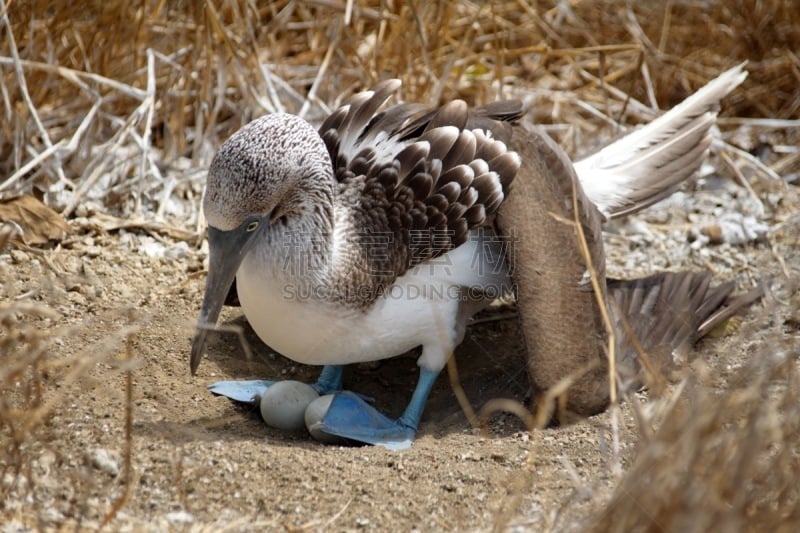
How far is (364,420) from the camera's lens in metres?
4.11

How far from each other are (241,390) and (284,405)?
0.24 metres

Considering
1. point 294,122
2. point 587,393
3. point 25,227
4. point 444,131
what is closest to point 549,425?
point 587,393

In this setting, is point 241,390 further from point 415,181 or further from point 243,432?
point 415,181

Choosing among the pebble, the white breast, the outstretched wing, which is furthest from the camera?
the outstretched wing

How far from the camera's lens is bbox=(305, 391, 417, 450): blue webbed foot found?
13.1 feet

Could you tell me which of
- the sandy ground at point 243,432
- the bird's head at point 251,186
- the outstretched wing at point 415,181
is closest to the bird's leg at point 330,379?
the sandy ground at point 243,432

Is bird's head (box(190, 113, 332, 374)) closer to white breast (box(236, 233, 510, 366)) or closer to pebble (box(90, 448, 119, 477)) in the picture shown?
white breast (box(236, 233, 510, 366))

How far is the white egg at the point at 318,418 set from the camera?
402 cm

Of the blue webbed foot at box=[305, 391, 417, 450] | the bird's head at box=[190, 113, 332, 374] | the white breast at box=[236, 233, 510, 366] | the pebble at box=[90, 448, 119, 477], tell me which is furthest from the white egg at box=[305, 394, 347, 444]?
the pebble at box=[90, 448, 119, 477]

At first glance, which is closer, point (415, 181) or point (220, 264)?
point (220, 264)

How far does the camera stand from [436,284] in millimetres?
4031

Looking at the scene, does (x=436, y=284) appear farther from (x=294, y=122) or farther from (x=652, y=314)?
(x=652, y=314)

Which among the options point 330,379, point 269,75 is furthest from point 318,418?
point 269,75

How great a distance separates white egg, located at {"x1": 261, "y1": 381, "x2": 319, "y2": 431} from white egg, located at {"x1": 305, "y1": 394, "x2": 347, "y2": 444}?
0.06 m
